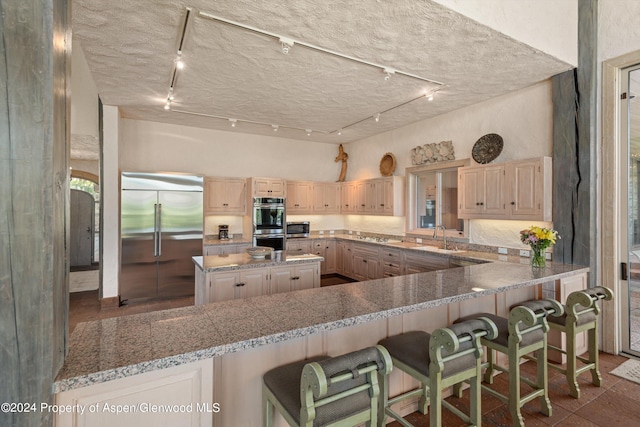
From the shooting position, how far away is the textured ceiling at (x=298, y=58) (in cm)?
237

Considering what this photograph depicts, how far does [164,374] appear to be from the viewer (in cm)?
119

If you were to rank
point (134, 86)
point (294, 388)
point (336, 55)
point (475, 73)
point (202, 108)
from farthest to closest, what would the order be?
point (202, 108)
point (134, 86)
point (475, 73)
point (336, 55)
point (294, 388)

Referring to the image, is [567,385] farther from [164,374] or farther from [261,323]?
[164,374]

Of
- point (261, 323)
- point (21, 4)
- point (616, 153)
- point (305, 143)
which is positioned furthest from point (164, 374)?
point (305, 143)

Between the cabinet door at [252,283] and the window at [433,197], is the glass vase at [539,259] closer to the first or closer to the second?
the window at [433,197]

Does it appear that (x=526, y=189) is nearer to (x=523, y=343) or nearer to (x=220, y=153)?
(x=523, y=343)

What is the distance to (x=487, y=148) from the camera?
421 centimetres

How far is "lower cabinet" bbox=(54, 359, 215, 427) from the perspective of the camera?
1086 mm

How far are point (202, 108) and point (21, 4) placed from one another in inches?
156

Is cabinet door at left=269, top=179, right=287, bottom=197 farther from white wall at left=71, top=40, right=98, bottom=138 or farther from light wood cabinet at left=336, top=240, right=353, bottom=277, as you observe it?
white wall at left=71, top=40, right=98, bottom=138

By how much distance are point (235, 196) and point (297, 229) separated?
145cm

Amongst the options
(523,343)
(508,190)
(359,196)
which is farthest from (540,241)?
(359,196)

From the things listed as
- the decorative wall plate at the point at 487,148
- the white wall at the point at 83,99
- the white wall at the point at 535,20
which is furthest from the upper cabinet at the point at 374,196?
the white wall at the point at 83,99

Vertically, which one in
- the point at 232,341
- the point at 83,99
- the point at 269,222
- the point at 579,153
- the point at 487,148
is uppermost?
the point at 83,99
